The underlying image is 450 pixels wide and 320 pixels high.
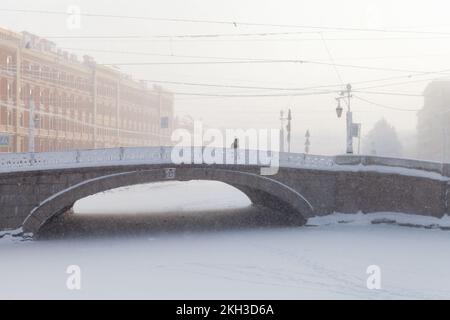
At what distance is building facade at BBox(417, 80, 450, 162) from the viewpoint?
5641cm

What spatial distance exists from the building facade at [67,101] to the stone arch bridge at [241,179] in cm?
1259

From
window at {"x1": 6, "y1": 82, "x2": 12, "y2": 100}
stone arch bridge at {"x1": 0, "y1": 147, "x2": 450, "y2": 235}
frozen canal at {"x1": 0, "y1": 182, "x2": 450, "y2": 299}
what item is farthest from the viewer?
window at {"x1": 6, "y1": 82, "x2": 12, "y2": 100}

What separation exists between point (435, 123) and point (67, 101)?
44.6 metres

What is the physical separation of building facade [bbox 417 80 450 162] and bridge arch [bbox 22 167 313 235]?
125 ft

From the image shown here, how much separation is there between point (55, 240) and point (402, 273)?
14.7m

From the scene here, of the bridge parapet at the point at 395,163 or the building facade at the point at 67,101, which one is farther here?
the building facade at the point at 67,101

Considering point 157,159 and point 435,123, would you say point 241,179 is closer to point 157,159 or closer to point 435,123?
point 157,159

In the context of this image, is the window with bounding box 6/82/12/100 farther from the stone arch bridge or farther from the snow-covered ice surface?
the stone arch bridge

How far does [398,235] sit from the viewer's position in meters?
21.8

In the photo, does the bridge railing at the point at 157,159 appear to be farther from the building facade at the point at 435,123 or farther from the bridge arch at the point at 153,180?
the building facade at the point at 435,123

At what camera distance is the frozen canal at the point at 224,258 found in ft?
45.5

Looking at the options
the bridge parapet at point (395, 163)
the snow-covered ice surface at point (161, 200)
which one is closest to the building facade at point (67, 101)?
Answer: the snow-covered ice surface at point (161, 200)

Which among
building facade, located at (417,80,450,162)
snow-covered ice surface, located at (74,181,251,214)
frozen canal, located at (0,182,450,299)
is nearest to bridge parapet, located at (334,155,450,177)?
frozen canal, located at (0,182,450,299)
